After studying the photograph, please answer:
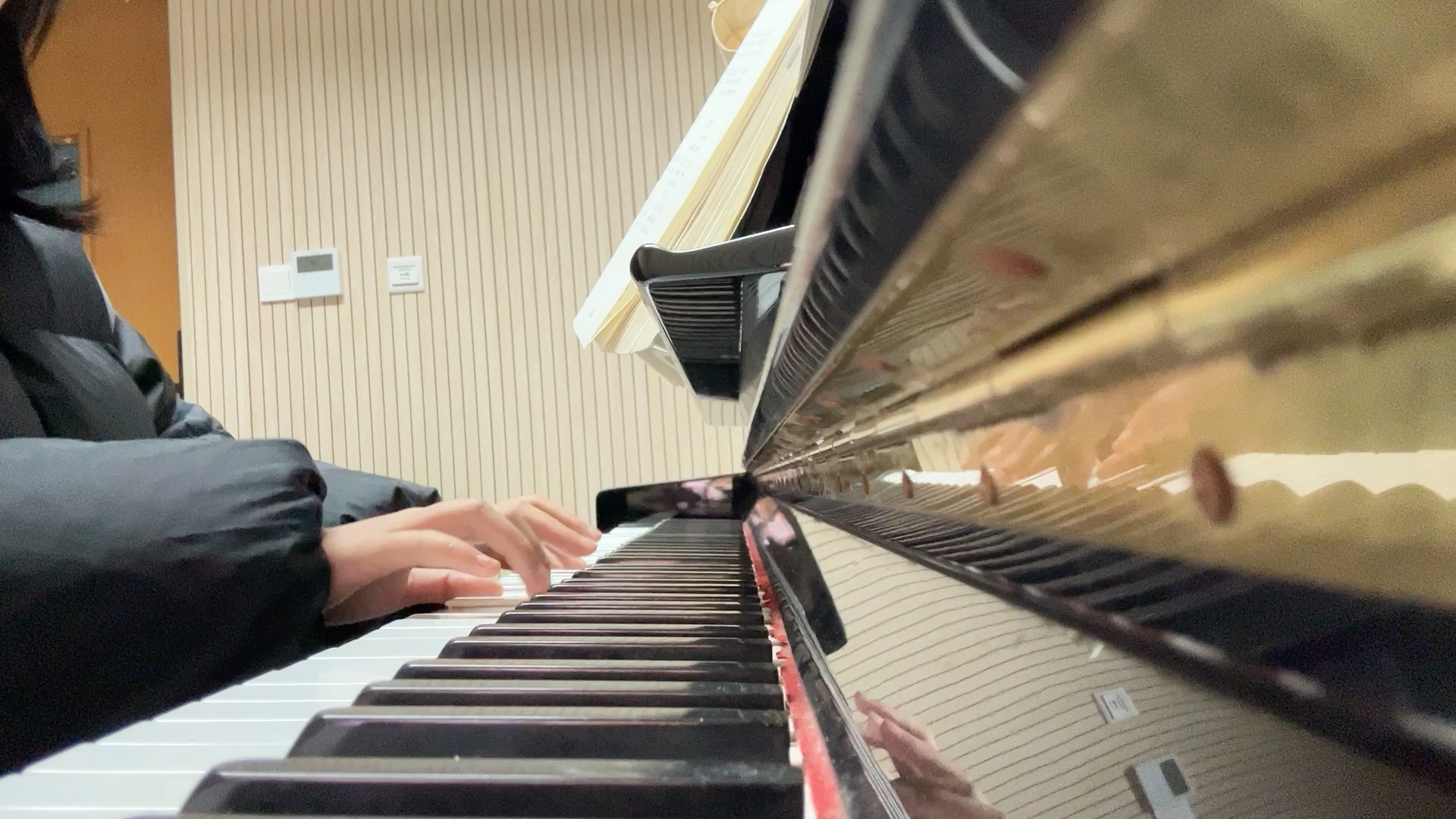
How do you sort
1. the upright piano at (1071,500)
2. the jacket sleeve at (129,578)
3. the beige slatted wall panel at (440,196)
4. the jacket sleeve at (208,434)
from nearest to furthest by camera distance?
the upright piano at (1071,500) < the jacket sleeve at (129,578) < the jacket sleeve at (208,434) < the beige slatted wall panel at (440,196)

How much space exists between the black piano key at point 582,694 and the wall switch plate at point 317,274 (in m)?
2.08

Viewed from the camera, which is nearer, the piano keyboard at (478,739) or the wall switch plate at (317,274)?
the piano keyboard at (478,739)

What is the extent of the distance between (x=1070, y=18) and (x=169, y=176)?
2.75 metres

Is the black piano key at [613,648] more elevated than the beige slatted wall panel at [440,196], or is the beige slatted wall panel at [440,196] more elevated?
the beige slatted wall panel at [440,196]

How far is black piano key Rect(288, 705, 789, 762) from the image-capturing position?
264 millimetres

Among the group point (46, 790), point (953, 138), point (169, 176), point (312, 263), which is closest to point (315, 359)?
point (312, 263)

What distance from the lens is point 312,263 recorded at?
219 cm

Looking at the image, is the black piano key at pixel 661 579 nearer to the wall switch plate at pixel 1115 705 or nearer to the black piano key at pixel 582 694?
the black piano key at pixel 582 694

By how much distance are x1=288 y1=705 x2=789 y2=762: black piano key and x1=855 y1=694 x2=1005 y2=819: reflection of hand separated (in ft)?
0.10

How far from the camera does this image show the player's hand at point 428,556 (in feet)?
1.87

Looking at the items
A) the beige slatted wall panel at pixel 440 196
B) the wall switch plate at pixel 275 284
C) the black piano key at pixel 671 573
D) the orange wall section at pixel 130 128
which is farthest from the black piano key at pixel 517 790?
the orange wall section at pixel 130 128

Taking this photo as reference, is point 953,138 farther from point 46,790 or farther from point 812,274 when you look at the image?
point 46,790

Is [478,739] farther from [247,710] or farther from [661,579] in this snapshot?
[661,579]

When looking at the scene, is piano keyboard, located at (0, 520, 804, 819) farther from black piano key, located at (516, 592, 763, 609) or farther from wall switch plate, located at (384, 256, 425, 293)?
wall switch plate, located at (384, 256, 425, 293)
